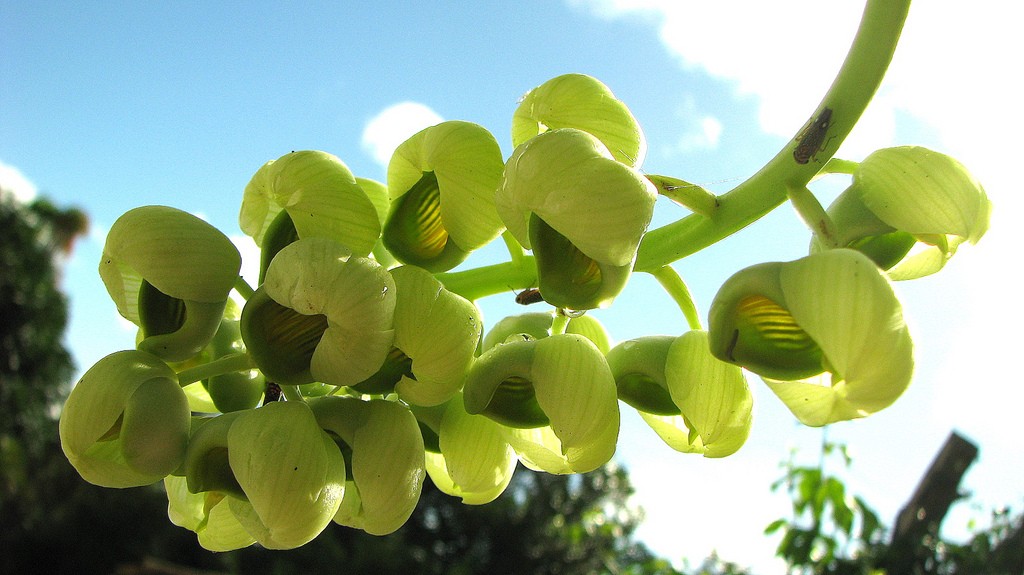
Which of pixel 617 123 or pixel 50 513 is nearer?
pixel 617 123

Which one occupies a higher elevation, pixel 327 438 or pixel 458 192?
pixel 458 192

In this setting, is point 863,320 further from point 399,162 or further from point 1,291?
point 1,291

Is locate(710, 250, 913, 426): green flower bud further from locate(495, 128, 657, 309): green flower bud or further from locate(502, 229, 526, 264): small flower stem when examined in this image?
locate(502, 229, 526, 264): small flower stem

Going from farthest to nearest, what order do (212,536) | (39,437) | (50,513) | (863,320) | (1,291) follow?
(1,291)
(39,437)
(50,513)
(212,536)
(863,320)

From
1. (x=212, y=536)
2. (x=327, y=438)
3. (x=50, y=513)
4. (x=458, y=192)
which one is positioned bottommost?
(x=50, y=513)

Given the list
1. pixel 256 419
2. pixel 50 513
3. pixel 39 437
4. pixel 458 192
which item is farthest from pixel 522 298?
pixel 39 437

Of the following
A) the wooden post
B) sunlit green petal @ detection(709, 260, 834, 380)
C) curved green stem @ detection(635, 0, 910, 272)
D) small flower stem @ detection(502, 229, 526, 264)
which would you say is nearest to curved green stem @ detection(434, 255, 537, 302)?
small flower stem @ detection(502, 229, 526, 264)

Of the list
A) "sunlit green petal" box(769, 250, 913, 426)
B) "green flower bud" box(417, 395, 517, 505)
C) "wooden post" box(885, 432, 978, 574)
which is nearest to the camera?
"sunlit green petal" box(769, 250, 913, 426)
